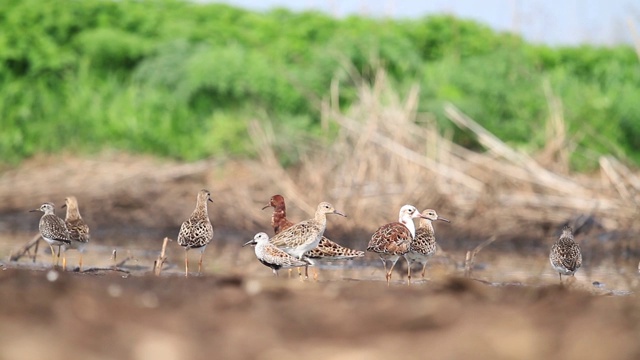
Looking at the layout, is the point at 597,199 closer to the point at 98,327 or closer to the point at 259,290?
the point at 259,290

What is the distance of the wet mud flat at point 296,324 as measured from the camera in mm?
3557

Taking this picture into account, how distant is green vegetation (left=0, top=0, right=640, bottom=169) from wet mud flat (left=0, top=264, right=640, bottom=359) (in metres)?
11.9

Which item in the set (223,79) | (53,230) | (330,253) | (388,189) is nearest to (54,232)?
(53,230)

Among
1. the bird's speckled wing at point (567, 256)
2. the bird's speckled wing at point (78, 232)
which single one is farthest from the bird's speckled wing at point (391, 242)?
the bird's speckled wing at point (78, 232)

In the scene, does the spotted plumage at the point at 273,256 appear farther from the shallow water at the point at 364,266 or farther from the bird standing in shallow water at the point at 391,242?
the bird standing in shallow water at the point at 391,242

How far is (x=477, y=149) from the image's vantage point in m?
18.9

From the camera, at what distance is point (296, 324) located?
402cm

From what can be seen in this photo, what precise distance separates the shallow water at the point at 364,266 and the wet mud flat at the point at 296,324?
425 cm

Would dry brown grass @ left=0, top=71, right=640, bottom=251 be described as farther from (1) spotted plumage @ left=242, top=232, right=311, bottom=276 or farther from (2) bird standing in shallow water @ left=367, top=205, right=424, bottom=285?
(1) spotted plumage @ left=242, top=232, right=311, bottom=276

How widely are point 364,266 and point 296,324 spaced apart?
7.03 meters

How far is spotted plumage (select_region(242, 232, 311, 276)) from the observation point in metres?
8.68

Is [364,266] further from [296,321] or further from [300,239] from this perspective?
[296,321]

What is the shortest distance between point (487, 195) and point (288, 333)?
35.1 ft

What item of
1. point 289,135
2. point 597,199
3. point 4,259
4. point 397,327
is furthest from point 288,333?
point 289,135
